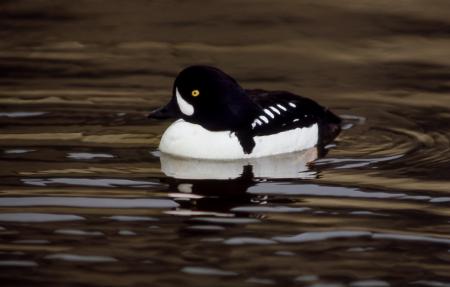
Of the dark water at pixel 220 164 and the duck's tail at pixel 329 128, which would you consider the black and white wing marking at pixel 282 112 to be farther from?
the dark water at pixel 220 164

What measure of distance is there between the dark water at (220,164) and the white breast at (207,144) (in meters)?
0.13

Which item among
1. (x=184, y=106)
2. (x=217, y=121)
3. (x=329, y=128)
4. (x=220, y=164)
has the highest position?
(x=184, y=106)

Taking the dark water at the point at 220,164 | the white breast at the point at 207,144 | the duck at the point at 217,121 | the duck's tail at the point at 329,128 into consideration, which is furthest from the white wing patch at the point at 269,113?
the duck's tail at the point at 329,128

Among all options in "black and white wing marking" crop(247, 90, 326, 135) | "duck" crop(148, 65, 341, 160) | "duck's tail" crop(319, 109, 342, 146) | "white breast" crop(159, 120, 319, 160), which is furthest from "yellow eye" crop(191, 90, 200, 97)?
"duck's tail" crop(319, 109, 342, 146)

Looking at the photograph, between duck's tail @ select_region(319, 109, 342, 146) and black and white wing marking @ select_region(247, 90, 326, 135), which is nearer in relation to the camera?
black and white wing marking @ select_region(247, 90, 326, 135)

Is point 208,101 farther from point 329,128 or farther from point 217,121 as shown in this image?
point 329,128

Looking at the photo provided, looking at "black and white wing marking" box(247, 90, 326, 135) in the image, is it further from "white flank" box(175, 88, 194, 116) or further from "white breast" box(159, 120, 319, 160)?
"white flank" box(175, 88, 194, 116)

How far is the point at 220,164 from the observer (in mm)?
12250

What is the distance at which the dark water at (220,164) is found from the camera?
9.43 m

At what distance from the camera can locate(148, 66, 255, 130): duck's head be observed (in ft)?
40.5

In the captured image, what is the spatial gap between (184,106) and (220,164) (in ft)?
2.05

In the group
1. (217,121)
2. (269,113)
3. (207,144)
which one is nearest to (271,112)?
(269,113)

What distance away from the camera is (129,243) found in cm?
975

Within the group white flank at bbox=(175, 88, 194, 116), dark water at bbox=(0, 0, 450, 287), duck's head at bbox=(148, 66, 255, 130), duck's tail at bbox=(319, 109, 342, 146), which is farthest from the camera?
duck's tail at bbox=(319, 109, 342, 146)
